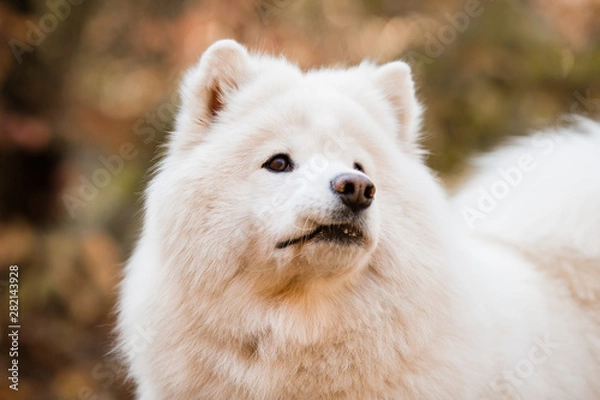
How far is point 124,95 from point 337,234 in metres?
6.00

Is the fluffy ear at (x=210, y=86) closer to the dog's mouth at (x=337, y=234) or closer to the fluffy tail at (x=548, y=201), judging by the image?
the dog's mouth at (x=337, y=234)

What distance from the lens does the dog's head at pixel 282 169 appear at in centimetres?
279

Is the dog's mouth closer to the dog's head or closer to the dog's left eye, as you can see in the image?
the dog's head

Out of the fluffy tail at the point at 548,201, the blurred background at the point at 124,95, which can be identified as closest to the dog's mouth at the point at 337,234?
the fluffy tail at the point at 548,201

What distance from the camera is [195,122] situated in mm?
3381

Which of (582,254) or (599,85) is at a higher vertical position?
(599,85)

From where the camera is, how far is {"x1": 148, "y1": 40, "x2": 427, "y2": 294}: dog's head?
279 centimetres

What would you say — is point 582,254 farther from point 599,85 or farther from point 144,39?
point 144,39

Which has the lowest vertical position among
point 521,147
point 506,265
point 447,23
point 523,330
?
point 523,330

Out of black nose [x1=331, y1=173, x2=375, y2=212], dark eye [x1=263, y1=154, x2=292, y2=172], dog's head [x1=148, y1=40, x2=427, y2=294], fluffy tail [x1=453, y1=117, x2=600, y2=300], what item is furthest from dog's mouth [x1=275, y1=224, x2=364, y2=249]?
fluffy tail [x1=453, y1=117, x2=600, y2=300]

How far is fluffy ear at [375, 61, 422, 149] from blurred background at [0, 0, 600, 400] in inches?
133

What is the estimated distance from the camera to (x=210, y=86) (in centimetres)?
338

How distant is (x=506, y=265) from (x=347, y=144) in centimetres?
139

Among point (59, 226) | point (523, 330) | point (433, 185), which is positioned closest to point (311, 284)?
point (433, 185)
